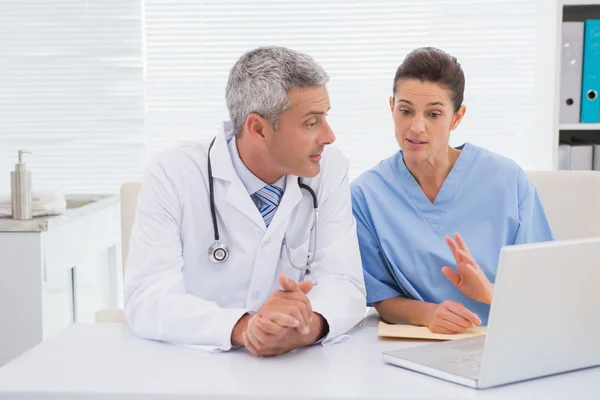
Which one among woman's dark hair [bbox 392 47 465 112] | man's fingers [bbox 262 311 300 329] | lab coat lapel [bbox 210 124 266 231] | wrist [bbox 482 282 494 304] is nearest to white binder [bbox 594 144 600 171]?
woman's dark hair [bbox 392 47 465 112]

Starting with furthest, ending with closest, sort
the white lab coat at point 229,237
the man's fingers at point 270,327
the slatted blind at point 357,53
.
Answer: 1. the slatted blind at point 357,53
2. the white lab coat at point 229,237
3. the man's fingers at point 270,327

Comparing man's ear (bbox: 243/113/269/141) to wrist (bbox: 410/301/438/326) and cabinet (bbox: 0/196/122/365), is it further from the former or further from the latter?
cabinet (bbox: 0/196/122/365)

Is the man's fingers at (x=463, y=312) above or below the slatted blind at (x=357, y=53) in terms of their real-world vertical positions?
below

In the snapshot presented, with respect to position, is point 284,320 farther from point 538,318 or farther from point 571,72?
point 571,72

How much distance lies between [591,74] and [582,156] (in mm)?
283

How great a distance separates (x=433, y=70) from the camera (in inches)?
73.0

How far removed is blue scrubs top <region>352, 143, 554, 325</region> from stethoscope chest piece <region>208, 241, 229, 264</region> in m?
0.37

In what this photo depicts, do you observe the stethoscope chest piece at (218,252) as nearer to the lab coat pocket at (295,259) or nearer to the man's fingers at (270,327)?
the lab coat pocket at (295,259)

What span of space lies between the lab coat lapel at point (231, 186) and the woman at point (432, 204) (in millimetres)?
335

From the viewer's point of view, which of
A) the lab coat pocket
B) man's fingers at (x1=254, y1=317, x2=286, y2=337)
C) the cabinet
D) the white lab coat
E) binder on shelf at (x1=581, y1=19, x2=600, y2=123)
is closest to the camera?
man's fingers at (x1=254, y1=317, x2=286, y2=337)

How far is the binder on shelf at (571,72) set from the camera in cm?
271

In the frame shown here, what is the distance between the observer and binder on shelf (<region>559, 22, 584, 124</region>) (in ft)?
8.91

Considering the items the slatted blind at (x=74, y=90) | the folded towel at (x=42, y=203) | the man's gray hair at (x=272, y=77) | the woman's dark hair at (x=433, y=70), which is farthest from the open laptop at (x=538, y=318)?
the slatted blind at (x=74, y=90)

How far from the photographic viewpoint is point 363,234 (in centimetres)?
190
